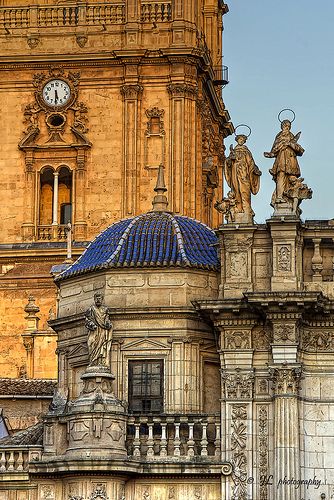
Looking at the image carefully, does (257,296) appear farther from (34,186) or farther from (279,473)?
(34,186)

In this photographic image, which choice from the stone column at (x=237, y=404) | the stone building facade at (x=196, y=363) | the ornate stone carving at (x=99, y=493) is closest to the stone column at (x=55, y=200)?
the stone building facade at (x=196, y=363)

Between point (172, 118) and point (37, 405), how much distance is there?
19869 mm

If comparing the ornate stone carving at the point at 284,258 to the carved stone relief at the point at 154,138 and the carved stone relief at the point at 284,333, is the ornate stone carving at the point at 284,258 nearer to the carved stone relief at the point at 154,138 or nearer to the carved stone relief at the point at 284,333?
the carved stone relief at the point at 284,333

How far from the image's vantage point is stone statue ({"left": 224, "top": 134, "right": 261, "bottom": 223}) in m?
60.5

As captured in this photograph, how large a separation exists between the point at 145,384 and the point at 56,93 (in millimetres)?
32204

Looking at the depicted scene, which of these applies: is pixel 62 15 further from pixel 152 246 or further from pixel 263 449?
pixel 263 449

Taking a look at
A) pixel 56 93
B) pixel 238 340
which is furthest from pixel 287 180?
pixel 56 93

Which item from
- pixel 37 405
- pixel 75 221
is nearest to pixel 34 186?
pixel 75 221

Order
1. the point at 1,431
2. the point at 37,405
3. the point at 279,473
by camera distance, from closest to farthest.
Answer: the point at 279,473 < the point at 1,431 < the point at 37,405

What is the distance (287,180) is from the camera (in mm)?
60219

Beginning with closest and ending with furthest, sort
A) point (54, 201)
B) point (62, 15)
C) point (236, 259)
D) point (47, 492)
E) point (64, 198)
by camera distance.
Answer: point (47, 492), point (236, 259), point (54, 201), point (64, 198), point (62, 15)

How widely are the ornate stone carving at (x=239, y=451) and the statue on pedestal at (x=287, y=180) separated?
571 centimetres

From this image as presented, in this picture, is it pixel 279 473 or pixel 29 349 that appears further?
pixel 29 349

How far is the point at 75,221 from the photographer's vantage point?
296ft
